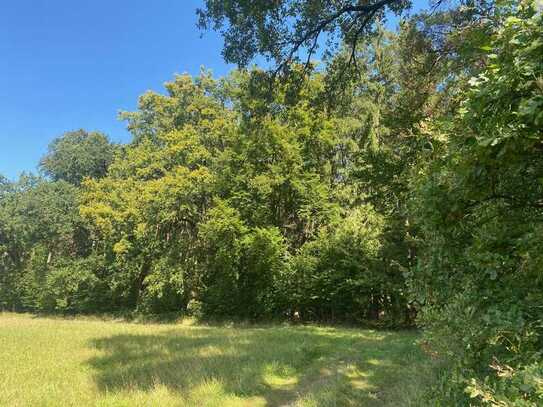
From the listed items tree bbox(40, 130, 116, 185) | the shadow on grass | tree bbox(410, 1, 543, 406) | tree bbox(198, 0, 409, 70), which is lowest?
the shadow on grass

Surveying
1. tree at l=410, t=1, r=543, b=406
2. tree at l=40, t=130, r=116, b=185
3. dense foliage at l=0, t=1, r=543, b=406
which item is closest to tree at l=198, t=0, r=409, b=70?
dense foliage at l=0, t=1, r=543, b=406

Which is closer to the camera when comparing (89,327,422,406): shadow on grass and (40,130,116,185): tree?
(89,327,422,406): shadow on grass

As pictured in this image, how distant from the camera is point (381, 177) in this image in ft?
40.3

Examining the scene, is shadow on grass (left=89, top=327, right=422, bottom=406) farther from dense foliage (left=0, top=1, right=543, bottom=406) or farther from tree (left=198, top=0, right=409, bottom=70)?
tree (left=198, top=0, right=409, bottom=70)

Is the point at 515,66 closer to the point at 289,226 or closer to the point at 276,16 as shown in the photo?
the point at 276,16

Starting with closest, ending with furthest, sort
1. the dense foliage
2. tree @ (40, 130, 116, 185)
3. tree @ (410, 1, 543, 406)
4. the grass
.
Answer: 1. tree @ (410, 1, 543, 406)
2. the dense foliage
3. the grass
4. tree @ (40, 130, 116, 185)

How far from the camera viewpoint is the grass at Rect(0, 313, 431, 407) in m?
6.44

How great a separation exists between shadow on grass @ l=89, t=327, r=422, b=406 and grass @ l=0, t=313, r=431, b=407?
0.06 ft

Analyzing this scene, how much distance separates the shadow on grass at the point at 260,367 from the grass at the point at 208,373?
19 millimetres

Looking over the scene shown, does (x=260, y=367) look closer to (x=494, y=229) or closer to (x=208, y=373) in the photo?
(x=208, y=373)

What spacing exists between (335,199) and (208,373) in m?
19.3

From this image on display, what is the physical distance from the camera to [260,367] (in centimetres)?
859

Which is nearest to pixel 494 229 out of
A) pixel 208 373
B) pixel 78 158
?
pixel 208 373

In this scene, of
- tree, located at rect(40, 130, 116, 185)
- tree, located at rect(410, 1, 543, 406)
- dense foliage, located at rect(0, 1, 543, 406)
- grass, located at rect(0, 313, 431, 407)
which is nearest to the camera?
tree, located at rect(410, 1, 543, 406)
